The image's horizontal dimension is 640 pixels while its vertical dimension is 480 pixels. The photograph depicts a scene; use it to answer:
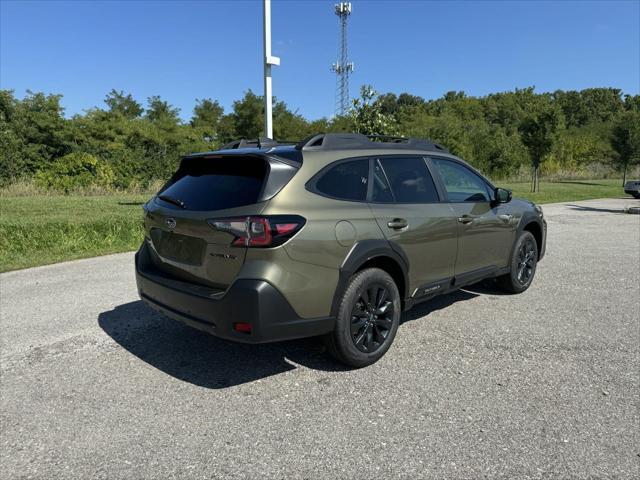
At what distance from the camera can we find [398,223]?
12.9 feet

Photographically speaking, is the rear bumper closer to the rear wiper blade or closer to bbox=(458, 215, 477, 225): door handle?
the rear wiper blade

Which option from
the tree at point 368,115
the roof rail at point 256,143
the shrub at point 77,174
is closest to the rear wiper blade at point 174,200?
the roof rail at point 256,143

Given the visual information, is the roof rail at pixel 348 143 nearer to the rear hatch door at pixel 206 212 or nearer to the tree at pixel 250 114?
the rear hatch door at pixel 206 212

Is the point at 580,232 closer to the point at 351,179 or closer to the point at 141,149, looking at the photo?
the point at 351,179

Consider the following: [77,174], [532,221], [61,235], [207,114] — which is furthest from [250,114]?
[532,221]

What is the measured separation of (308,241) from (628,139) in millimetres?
37242

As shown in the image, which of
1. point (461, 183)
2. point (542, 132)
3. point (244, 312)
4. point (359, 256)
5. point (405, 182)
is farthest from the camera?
point (542, 132)

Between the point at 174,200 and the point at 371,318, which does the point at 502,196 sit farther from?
the point at 174,200

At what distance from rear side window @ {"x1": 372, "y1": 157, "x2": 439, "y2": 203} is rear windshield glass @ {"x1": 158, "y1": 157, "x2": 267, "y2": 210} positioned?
40.4 inches

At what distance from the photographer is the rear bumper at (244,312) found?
10.2 feet

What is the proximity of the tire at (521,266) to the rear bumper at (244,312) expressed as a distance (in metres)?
3.11

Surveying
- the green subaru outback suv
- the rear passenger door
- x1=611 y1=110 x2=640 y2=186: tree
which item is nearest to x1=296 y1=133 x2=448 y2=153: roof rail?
the green subaru outback suv

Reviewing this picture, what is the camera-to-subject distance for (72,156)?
67.6 feet

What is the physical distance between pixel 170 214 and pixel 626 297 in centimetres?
530
